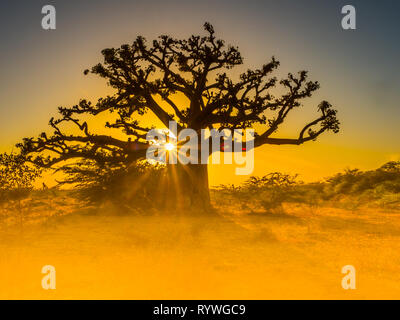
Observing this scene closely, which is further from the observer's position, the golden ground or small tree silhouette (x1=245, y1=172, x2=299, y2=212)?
small tree silhouette (x1=245, y1=172, x2=299, y2=212)

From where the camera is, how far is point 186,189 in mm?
14367

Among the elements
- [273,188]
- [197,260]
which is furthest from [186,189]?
[197,260]

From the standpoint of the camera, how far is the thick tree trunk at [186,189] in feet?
46.5

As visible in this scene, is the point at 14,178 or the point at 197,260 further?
the point at 14,178

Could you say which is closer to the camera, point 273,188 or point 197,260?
point 197,260

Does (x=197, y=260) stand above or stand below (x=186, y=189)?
below

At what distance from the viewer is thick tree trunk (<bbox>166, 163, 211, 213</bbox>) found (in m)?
14.2

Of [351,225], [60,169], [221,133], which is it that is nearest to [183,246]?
[351,225]

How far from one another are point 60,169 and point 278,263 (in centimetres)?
966

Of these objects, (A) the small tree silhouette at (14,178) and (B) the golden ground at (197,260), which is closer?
(B) the golden ground at (197,260)

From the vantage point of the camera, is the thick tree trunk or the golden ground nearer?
the golden ground

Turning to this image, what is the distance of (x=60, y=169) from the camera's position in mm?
13875

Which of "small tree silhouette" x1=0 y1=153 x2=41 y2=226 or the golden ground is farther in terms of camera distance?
"small tree silhouette" x1=0 y1=153 x2=41 y2=226

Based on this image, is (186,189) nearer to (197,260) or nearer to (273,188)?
(273,188)
